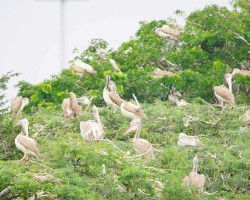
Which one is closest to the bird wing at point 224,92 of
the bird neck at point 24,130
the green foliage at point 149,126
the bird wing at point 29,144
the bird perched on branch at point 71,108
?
the green foliage at point 149,126

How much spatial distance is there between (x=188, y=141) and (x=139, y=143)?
0.82 meters

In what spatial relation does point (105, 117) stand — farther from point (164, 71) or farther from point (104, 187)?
point (104, 187)

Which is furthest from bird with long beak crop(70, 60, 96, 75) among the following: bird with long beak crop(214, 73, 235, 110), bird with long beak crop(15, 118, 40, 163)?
bird with long beak crop(15, 118, 40, 163)

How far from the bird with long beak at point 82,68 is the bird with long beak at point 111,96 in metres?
2.72

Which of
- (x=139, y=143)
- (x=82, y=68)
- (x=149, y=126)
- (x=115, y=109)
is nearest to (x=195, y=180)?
(x=139, y=143)

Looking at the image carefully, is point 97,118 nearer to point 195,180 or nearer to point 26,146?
point 26,146

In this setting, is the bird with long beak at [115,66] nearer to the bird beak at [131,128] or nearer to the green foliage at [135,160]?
the green foliage at [135,160]

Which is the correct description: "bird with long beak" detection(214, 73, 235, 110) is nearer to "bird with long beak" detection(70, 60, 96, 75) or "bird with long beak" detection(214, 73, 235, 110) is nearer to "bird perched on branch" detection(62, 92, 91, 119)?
"bird perched on branch" detection(62, 92, 91, 119)

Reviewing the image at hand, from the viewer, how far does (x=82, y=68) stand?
26.4 metres

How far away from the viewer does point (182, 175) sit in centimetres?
1825

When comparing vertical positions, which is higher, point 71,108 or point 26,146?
point 26,146

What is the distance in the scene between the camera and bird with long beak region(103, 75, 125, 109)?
23.0 metres

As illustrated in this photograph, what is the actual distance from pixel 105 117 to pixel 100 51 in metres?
Answer: 6.41

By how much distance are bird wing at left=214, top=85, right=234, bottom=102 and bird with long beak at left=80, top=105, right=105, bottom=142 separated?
3.02 meters
